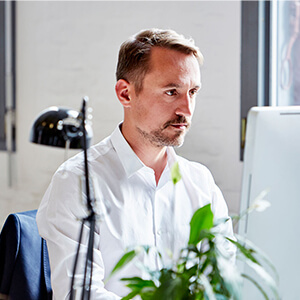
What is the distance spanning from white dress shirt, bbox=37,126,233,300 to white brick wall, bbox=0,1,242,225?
1.48ft

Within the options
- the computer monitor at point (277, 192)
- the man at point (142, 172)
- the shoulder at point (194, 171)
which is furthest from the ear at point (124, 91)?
the computer monitor at point (277, 192)

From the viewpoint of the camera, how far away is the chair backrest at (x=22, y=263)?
4.30 feet

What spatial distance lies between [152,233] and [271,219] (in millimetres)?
717

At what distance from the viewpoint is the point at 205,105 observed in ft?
6.93

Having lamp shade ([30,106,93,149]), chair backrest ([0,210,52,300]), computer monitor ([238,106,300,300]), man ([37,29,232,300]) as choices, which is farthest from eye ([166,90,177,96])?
computer monitor ([238,106,300,300])

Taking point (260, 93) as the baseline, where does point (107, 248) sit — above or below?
below

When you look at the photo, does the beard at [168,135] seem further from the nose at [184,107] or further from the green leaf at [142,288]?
the green leaf at [142,288]

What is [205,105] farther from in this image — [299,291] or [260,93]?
[299,291]

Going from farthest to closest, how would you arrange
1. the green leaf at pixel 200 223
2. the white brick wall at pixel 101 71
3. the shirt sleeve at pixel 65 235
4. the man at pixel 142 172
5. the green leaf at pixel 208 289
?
the white brick wall at pixel 101 71, the man at pixel 142 172, the shirt sleeve at pixel 65 235, the green leaf at pixel 200 223, the green leaf at pixel 208 289

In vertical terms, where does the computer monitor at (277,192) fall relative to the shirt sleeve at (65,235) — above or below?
above

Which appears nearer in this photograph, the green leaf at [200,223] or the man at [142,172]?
the green leaf at [200,223]

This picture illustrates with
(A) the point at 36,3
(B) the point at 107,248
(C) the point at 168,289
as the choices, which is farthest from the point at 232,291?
(A) the point at 36,3

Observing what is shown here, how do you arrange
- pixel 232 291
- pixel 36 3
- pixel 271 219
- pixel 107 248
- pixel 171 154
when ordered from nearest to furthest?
pixel 232 291 → pixel 271 219 → pixel 107 248 → pixel 171 154 → pixel 36 3

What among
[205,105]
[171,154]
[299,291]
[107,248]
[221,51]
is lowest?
[107,248]
